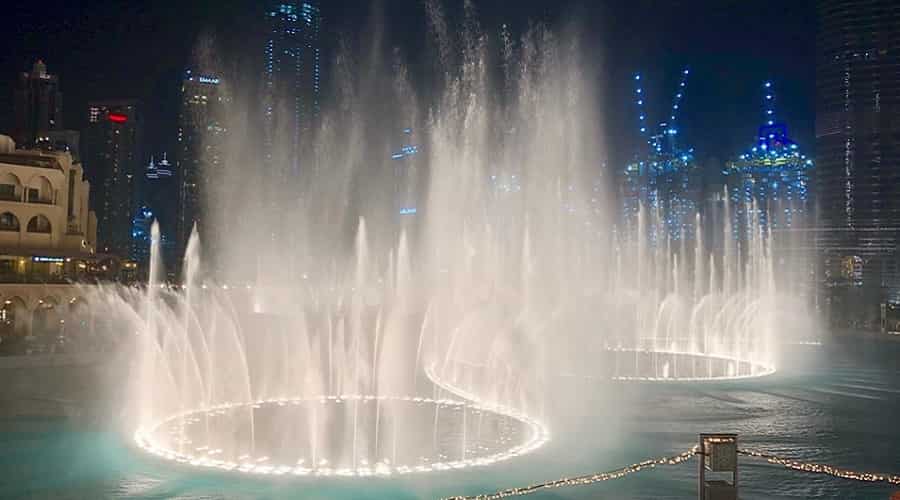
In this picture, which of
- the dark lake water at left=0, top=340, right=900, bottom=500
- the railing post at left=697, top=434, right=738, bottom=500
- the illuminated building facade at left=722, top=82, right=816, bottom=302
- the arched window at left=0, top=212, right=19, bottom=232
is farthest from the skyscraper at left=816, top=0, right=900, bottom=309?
the railing post at left=697, top=434, right=738, bottom=500

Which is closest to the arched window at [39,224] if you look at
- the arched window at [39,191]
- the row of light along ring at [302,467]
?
the arched window at [39,191]

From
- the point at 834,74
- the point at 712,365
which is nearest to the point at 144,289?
the point at 712,365

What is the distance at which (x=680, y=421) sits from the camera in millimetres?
15898

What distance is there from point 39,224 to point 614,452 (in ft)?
119

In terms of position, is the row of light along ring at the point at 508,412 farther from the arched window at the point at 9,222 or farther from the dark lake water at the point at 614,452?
the arched window at the point at 9,222

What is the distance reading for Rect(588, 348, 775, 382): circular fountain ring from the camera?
2316cm

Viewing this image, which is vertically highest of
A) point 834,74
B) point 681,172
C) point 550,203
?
point 834,74

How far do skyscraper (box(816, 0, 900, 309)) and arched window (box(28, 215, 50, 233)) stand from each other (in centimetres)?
5493

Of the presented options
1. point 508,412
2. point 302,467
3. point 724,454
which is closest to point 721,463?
point 724,454

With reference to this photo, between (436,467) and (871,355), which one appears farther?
(871,355)

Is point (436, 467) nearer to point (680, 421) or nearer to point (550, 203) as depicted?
point (680, 421)

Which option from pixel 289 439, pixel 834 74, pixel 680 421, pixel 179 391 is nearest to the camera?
pixel 289 439

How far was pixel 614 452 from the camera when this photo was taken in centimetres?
1316

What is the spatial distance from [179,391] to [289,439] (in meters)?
5.78
